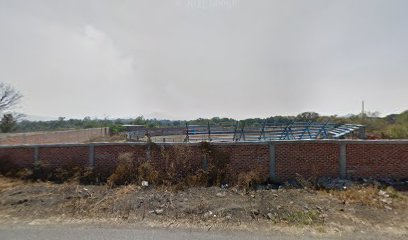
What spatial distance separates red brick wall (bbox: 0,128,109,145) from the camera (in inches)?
745

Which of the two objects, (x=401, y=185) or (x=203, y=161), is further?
(x=203, y=161)

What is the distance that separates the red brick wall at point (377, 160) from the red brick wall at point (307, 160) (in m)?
0.50

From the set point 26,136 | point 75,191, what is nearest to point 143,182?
point 75,191

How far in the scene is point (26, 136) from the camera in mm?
20469

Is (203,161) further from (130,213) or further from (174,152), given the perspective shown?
(130,213)

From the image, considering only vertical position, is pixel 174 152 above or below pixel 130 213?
above

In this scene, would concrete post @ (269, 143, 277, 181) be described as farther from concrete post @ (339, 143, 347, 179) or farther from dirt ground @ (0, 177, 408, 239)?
concrete post @ (339, 143, 347, 179)

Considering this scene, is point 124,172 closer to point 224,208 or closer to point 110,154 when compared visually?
point 110,154

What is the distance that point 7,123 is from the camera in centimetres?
3416

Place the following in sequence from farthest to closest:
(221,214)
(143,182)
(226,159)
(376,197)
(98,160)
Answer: (98,160) < (226,159) < (143,182) < (376,197) < (221,214)

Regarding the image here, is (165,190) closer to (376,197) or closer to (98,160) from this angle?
(98,160)

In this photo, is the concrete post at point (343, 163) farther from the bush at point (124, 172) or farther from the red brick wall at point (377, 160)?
the bush at point (124, 172)

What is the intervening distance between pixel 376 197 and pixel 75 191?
28.3ft

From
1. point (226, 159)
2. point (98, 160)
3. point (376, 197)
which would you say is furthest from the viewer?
point (98, 160)
